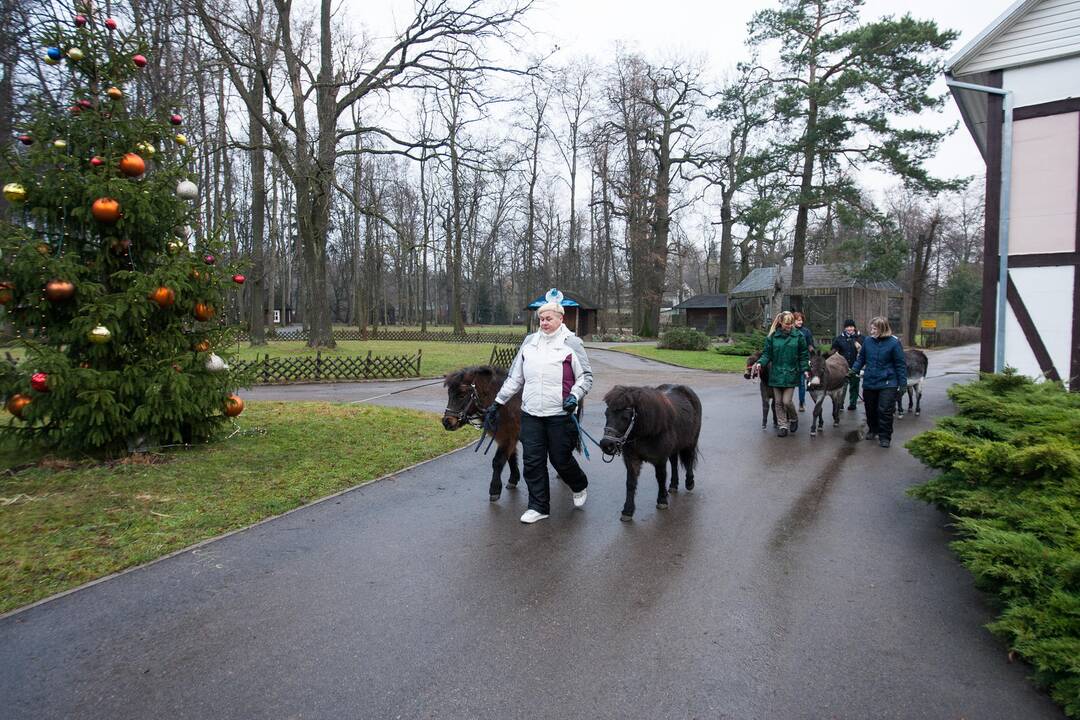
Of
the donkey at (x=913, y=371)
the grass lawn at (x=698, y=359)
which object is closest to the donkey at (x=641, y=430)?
the donkey at (x=913, y=371)

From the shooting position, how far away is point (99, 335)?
6242mm

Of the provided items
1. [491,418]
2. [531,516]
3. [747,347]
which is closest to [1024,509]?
[531,516]

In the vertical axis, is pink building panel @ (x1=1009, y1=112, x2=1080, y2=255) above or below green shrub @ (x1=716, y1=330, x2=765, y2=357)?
above

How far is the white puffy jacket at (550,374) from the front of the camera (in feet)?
17.3

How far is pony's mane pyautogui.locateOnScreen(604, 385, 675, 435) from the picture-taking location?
5219 mm

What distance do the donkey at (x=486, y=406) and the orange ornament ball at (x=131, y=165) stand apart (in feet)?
14.5

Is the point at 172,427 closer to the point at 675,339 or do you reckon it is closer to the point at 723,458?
the point at 723,458

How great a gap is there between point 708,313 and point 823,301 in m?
16.6

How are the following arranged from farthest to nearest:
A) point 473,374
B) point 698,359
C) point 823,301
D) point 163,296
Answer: point 823,301 → point 698,359 → point 163,296 → point 473,374

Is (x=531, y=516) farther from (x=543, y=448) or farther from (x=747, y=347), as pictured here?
(x=747, y=347)

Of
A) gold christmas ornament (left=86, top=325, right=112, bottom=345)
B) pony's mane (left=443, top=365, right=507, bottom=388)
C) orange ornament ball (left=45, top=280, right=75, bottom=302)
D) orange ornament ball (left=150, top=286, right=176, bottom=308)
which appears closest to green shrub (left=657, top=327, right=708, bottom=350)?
pony's mane (left=443, top=365, right=507, bottom=388)

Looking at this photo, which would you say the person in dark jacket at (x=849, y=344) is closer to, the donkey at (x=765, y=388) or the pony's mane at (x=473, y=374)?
the donkey at (x=765, y=388)

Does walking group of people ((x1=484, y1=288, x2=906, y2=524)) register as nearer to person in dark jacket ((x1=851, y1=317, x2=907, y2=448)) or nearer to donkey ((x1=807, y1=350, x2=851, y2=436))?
person in dark jacket ((x1=851, y1=317, x2=907, y2=448))

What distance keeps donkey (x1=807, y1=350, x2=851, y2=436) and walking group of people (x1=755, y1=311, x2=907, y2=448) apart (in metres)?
0.23
